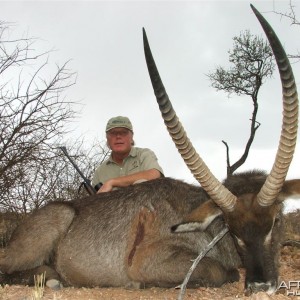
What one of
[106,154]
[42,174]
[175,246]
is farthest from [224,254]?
[106,154]

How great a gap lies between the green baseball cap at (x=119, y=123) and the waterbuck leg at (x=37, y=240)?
1985 millimetres

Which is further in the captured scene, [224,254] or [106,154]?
[106,154]

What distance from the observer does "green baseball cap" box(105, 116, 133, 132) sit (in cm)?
895

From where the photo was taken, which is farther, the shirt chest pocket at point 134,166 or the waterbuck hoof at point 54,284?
the shirt chest pocket at point 134,166

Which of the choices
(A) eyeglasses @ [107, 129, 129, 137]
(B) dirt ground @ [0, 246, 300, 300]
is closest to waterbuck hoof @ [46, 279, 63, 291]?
(B) dirt ground @ [0, 246, 300, 300]

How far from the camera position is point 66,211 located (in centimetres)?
732

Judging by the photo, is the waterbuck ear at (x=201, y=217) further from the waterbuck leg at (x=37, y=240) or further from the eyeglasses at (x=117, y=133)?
the eyeglasses at (x=117, y=133)

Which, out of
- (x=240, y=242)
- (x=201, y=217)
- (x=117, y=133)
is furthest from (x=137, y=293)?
(x=117, y=133)

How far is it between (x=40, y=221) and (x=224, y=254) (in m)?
2.33

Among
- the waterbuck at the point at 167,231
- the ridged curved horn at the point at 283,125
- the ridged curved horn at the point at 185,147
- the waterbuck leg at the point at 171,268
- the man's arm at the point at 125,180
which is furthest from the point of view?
the man's arm at the point at 125,180

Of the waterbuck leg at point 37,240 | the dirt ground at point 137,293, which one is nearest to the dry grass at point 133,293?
the dirt ground at point 137,293

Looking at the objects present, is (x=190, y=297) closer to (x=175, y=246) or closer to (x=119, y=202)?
(x=175, y=246)

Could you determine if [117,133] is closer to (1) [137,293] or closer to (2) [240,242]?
(1) [137,293]

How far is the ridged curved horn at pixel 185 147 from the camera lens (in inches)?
183
